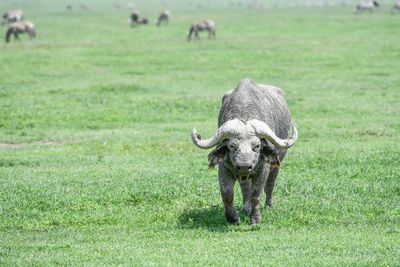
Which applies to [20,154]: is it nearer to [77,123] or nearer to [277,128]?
[77,123]

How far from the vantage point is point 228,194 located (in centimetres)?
1366

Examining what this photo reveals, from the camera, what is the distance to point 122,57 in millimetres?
42875

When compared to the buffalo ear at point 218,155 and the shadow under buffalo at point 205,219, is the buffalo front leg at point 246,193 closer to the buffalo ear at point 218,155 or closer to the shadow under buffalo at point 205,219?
the shadow under buffalo at point 205,219

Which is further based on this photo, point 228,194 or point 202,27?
point 202,27

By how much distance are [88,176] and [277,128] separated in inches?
200

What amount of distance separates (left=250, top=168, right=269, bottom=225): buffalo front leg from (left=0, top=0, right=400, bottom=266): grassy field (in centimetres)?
21

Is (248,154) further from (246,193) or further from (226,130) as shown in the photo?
(246,193)

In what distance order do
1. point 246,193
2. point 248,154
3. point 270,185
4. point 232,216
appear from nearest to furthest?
point 248,154
point 232,216
point 246,193
point 270,185

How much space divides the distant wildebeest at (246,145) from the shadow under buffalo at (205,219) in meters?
0.31

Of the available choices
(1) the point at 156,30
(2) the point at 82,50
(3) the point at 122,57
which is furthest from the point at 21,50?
(1) the point at 156,30

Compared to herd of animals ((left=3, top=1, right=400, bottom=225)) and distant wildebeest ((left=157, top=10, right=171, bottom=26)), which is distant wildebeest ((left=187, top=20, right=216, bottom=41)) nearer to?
distant wildebeest ((left=157, top=10, right=171, bottom=26))

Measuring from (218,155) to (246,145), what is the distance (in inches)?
23.4

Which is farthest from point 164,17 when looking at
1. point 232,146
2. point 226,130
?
point 232,146

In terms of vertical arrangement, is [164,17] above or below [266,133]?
below
